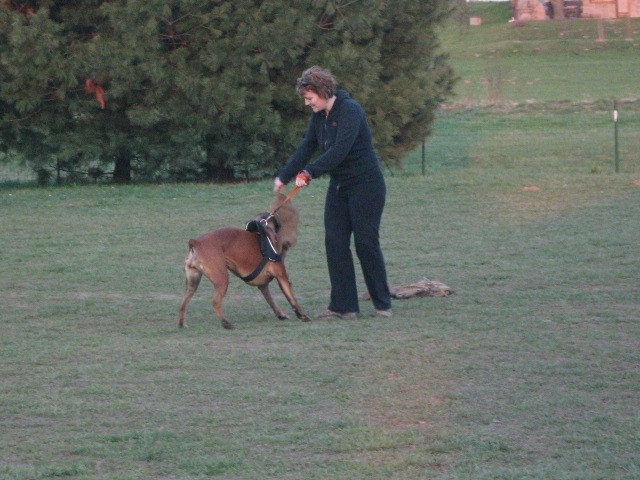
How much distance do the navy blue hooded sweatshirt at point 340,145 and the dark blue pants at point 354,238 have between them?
0.12 metres

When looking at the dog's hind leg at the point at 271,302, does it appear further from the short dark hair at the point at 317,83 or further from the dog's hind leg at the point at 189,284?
the short dark hair at the point at 317,83

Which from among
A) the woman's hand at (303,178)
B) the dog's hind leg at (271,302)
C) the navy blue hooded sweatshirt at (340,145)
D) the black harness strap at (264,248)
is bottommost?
the dog's hind leg at (271,302)

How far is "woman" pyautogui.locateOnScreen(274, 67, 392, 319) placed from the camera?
28.8 feet

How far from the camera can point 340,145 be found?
877 centimetres

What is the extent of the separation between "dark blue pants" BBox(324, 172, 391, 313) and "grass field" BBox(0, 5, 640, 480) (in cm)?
30

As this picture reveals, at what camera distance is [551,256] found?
1220 centimetres

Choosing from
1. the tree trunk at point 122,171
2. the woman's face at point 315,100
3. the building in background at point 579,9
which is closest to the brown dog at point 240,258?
the woman's face at point 315,100

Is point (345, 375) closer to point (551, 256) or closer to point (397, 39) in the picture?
point (551, 256)

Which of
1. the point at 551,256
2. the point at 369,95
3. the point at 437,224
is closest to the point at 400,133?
the point at 369,95

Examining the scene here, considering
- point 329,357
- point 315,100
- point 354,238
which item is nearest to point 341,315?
point 354,238

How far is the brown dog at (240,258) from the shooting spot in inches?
341

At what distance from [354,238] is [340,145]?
0.85m

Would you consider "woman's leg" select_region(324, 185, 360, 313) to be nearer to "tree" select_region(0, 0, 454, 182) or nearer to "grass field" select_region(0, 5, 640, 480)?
"grass field" select_region(0, 5, 640, 480)

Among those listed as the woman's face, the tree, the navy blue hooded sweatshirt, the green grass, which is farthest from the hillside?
the woman's face
